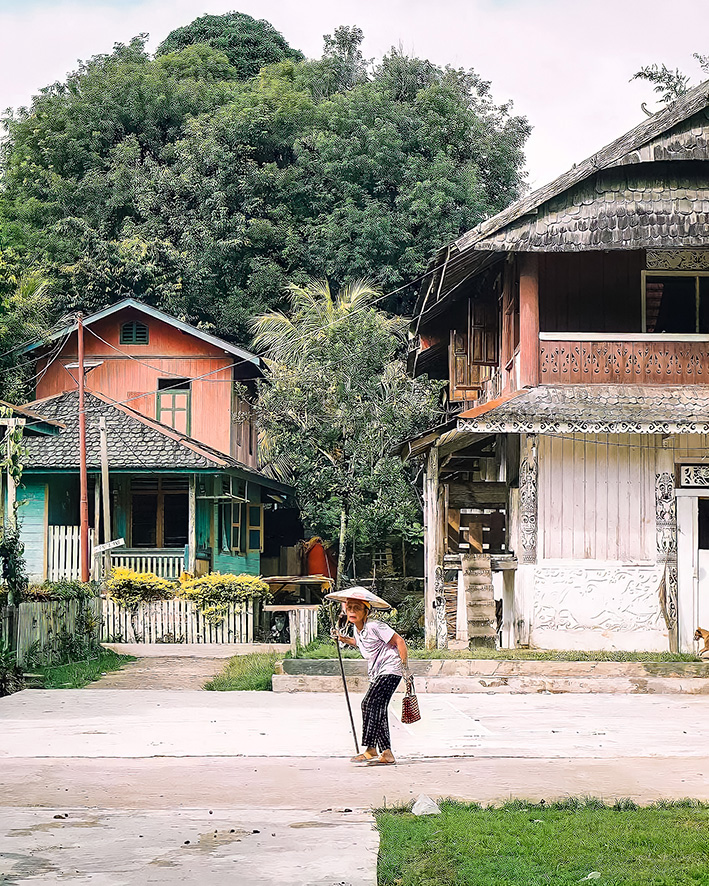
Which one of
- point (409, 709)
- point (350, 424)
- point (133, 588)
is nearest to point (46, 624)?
point (133, 588)

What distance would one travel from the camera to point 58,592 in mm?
18531

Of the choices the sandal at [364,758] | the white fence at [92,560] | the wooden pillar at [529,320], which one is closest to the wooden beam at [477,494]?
the wooden pillar at [529,320]

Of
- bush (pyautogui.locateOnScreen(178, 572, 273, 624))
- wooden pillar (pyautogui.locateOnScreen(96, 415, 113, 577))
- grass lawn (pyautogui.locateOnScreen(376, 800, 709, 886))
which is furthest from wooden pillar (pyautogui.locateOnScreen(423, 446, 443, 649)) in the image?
grass lawn (pyautogui.locateOnScreen(376, 800, 709, 886))

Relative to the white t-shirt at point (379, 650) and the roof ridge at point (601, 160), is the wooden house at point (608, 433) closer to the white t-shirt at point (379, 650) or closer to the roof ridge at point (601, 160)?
the roof ridge at point (601, 160)

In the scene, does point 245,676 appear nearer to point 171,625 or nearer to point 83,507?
point 171,625

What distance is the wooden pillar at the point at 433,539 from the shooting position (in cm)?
1928

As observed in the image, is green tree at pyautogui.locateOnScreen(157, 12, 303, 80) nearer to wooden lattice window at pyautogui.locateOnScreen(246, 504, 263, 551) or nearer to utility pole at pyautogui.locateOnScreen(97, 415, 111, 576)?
wooden lattice window at pyautogui.locateOnScreen(246, 504, 263, 551)

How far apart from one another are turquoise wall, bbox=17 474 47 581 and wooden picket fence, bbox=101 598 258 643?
15.0ft

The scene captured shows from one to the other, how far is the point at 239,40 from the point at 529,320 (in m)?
36.5

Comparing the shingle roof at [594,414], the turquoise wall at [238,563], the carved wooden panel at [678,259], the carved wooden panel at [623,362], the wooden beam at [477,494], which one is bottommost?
the turquoise wall at [238,563]

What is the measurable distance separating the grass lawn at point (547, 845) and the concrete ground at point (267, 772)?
0.24 meters

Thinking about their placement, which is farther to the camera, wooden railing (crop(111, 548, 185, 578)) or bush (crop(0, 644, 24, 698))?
wooden railing (crop(111, 548, 185, 578))

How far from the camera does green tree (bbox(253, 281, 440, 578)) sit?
28.7m

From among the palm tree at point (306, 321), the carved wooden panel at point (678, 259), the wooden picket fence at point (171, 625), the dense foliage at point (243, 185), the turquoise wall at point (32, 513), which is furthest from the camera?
the dense foliage at point (243, 185)
